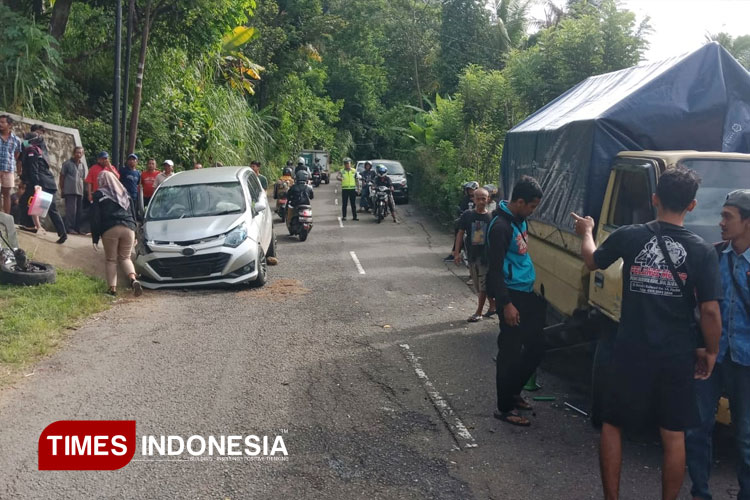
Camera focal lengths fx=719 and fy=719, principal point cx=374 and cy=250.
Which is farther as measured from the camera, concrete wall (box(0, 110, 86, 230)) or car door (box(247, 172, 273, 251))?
concrete wall (box(0, 110, 86, 230))

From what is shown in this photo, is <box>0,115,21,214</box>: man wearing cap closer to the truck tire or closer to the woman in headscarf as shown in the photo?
the truck tire

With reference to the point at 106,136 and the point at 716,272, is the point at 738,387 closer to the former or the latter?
the point at 716,272

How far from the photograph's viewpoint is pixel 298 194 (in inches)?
679

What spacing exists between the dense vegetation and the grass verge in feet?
23.4

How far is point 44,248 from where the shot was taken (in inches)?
470

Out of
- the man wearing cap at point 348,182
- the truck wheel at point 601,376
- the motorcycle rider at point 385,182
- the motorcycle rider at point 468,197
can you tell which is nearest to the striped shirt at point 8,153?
the motorcycle rider at point 468,197

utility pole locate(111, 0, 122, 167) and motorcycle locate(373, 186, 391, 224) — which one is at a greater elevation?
utility pole locate(111, 0, 122, 167)

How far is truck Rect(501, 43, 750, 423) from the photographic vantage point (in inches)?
239

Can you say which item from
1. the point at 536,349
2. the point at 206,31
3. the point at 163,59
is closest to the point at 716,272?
the point at 536,349

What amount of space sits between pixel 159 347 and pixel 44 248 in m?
5.19

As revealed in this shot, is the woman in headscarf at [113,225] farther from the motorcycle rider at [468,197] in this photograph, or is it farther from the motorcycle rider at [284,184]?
the motorcycle rider at [284,184]

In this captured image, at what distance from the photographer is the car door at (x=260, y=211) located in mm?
12125

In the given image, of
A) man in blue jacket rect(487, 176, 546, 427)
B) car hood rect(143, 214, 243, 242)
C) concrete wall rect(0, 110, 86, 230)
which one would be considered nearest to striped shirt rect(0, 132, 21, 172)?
concrete wall rect(0, 110, 86, 230)

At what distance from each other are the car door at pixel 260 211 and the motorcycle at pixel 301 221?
3139 millimetres
